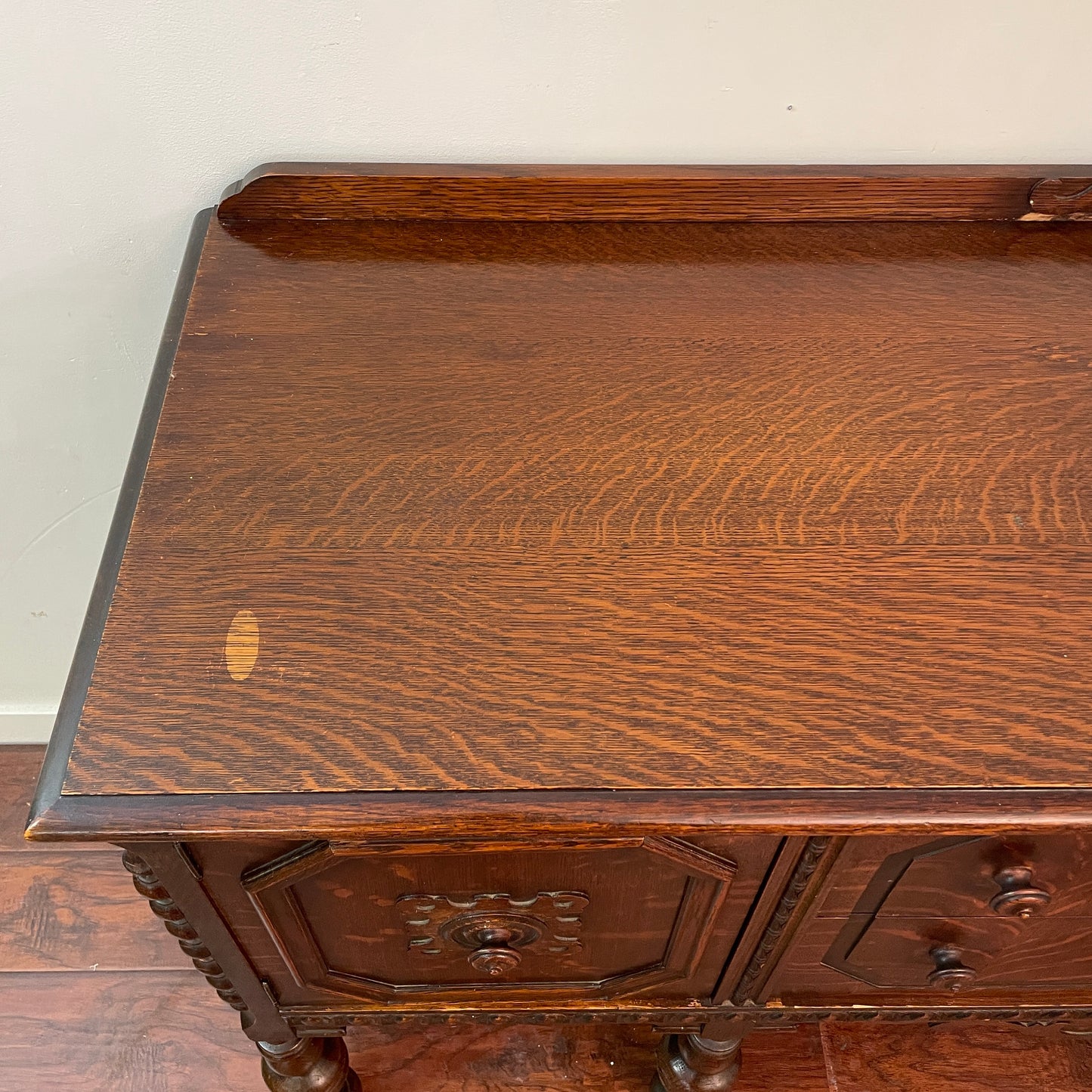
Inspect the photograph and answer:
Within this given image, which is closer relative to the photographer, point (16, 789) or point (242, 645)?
point (242, 645)

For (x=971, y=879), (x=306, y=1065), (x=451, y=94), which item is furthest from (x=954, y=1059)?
(x=451, y=94)

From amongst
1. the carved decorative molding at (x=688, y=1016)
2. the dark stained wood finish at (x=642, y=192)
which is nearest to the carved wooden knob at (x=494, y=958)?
the carved decorative molding at (x=688, y=1016)

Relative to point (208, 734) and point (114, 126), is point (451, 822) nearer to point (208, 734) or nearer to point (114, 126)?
point (208, 734)

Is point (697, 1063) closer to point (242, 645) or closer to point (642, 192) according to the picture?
point (242, 645)

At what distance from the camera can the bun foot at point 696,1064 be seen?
0.87 m

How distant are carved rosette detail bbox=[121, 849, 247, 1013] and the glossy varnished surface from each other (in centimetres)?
12

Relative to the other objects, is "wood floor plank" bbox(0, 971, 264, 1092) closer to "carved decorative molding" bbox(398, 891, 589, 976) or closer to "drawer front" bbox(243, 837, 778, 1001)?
"drawer front" bbox(243, 837, 778, 1001)

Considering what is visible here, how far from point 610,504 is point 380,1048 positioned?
748 mm

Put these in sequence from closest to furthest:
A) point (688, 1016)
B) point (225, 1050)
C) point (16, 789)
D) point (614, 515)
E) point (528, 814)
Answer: point (528, 814) < point (614, 515) < point (688, 1016) < point (225, 1050) < point (16, 789)

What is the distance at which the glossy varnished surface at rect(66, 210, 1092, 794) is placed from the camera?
0.51 metres

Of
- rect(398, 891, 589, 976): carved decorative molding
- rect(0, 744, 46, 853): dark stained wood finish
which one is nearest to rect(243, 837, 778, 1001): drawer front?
rect(398, 891, 589, 976): carved decorative molding

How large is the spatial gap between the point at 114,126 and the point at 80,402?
0.28 metres

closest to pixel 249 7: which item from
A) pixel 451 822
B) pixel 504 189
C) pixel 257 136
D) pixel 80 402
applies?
pixel 257 136

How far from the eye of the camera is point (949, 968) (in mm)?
699
